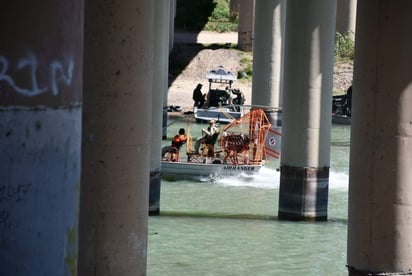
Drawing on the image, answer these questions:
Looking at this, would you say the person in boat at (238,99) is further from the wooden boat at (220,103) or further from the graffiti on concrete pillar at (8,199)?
the graffiti on concrete pillar at (8,199)

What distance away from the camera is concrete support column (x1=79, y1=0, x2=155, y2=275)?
35.8 ft

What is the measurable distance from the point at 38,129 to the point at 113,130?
15.5 ft

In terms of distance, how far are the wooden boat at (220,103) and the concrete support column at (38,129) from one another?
112ft

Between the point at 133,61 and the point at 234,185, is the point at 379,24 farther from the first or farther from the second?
the point at 234,185

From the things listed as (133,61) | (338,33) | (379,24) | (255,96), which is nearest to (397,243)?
(379,24)

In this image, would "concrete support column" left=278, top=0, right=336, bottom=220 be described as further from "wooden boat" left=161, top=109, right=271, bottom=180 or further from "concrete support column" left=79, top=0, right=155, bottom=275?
"concrete support column" left=79, top=0, right=155, bottom=275

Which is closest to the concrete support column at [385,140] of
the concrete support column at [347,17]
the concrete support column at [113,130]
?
the concrete support column at [113,130]

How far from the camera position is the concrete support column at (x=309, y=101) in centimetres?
2070

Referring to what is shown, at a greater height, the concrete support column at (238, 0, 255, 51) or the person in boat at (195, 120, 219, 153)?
the concrete support column at (238, 0, 255, 51)

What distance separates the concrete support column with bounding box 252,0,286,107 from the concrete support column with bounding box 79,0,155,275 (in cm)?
2527

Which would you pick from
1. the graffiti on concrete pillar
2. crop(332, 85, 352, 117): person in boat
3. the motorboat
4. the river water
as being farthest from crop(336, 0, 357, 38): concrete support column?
the graffiti on concrete pillar

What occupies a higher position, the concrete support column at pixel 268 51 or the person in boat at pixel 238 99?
the concrete support column at pixel 268 51

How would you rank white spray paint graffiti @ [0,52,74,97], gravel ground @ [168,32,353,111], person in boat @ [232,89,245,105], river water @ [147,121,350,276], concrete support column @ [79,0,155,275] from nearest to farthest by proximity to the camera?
1. white spray paint graffiti @ [0,52,74,97]
2. concrete support column @ [79,0,155,275]
3. river water @ [147,121,350,276]
4. person in boat @ [232,89,245,105]
5. gravel ground @ [168,32,353,111]

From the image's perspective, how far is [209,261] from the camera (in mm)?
17281
